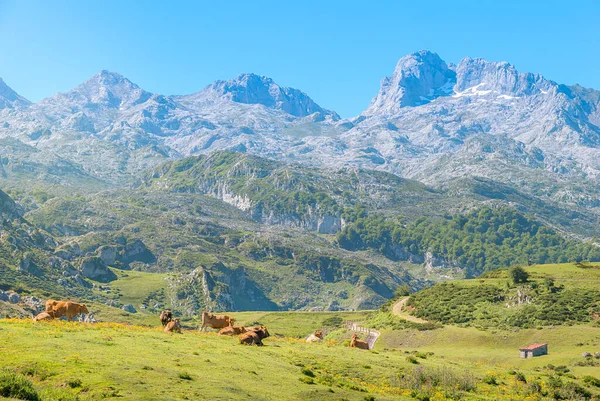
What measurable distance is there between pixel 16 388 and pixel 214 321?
36348 millimetres

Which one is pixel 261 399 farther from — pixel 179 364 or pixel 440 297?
pixel 440 297

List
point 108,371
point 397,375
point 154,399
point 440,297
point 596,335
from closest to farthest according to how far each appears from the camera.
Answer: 1. point 154,399
2. point 108,371
3. point 397,375
4. point 596,335
5. point 440,297

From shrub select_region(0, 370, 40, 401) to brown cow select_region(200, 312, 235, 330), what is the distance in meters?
34.0

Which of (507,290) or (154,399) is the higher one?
(507,290)

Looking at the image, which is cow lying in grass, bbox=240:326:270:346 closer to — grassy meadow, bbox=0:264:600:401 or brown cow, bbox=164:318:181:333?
grassy meadow, bbox=0:264:600:401

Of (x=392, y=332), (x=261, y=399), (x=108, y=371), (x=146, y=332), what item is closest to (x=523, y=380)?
(x=261, y=399)

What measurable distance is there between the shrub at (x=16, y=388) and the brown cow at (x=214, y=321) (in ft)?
111

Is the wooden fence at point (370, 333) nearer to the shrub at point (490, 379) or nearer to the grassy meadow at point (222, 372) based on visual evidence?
the grassy meadow at point (222, 372)

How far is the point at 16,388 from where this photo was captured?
28.4 meters

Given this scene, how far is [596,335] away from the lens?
8850cm

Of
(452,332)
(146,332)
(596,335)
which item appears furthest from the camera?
(452,332)

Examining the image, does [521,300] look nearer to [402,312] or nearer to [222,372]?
[402,312]

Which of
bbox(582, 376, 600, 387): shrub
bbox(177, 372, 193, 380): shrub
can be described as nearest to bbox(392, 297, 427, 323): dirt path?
bbox(582, 376, 600, 387): shrub

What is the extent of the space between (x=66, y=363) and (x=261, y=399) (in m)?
11.9
